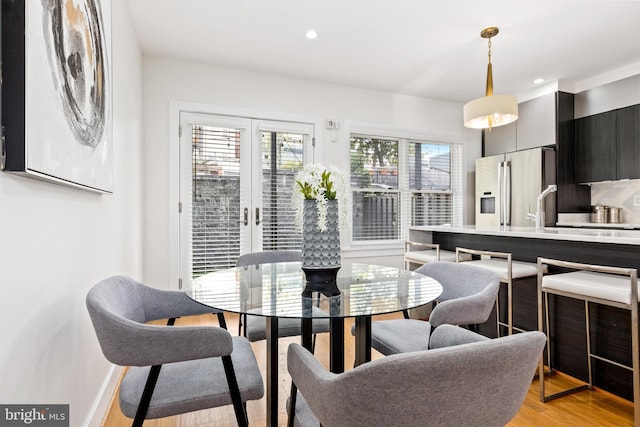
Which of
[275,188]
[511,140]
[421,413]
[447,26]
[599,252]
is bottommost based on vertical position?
[421,413]

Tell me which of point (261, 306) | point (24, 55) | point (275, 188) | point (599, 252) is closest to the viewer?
point (24, 55)

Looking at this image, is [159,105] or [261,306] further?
[159,105]

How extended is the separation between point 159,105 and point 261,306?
121 inches

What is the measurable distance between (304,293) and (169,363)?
1.79ft

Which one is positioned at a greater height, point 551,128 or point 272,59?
point 272,59

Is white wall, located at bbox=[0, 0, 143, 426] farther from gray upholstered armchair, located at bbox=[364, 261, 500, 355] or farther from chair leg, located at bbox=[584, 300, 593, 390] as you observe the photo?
chair leg, located at bbox=[584, 300, 593, 390]

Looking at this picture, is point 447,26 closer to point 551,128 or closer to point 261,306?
point 551,128

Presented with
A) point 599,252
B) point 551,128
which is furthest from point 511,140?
point 599,252

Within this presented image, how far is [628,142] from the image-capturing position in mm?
3803

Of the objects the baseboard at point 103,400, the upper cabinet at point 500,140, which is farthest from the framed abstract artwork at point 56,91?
the upper cabinet at point 500,140

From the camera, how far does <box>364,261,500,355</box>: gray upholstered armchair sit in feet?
4.80

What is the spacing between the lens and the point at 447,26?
117 inches

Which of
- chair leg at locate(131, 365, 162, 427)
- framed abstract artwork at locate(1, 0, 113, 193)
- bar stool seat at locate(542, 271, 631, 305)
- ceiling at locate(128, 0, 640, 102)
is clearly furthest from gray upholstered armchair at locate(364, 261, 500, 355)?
ceiling at locate(128, 0, 640, 102)

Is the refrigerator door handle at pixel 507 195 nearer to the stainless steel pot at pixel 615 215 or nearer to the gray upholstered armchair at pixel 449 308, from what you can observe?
the stainless steel pot at pixel 615 215
